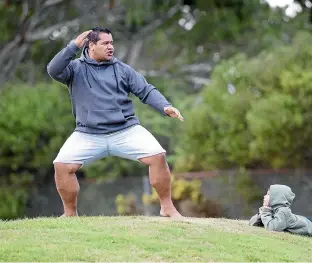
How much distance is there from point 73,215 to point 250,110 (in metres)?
12.7

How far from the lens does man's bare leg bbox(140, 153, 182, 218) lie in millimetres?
10133

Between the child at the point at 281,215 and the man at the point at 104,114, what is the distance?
1097 mm

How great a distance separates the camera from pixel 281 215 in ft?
34.9

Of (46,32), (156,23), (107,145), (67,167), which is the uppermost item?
(156,23)

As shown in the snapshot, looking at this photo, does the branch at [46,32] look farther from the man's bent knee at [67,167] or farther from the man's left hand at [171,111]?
the man's left hand at [171,111]

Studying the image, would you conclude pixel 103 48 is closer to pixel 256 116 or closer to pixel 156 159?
pixel 156 159

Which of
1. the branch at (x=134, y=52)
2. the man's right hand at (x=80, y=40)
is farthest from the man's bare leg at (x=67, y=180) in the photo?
the branch at (x=134, y=52)

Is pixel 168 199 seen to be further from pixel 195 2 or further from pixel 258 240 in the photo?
pixel 195 2

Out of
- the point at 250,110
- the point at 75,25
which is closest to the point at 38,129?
the point at 75,25

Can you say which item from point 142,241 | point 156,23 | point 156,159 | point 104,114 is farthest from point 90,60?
point 156,23

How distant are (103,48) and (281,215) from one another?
2.77 metres

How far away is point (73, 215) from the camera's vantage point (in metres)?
10.7

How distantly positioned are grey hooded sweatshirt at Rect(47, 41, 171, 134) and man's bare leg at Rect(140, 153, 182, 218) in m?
0.49

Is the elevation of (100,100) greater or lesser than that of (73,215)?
greater
